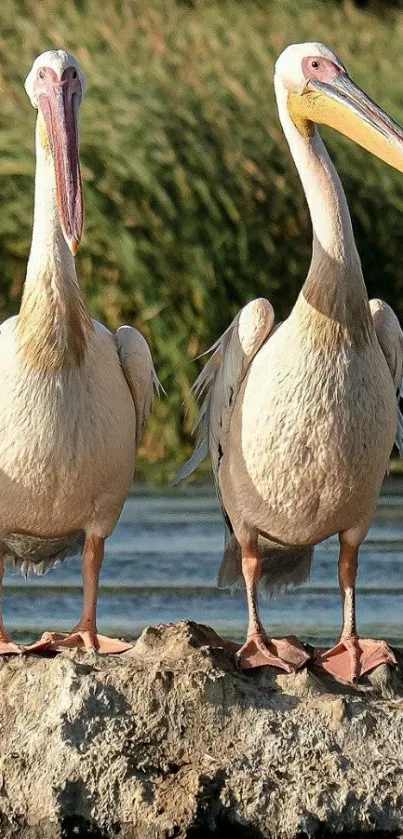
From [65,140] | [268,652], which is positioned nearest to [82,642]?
[268,652]

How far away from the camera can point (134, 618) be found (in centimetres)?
895

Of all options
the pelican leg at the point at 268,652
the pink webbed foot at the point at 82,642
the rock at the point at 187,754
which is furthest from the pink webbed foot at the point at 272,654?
the pink webbed foot at the point at 82,642

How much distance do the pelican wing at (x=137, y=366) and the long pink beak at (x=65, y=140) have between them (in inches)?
22.6

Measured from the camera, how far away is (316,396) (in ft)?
21.7

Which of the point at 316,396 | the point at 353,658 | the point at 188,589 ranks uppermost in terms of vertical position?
the point at 316,396

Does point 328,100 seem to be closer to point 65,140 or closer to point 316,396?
point 65,140

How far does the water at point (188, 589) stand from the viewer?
28.7 ft

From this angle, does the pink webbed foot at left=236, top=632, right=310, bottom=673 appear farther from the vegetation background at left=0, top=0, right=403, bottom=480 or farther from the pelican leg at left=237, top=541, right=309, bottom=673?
the vegetation background at left=0, top=0, right=403, bottom=480

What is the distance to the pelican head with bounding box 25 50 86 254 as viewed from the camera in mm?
6758

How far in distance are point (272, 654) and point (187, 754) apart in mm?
595

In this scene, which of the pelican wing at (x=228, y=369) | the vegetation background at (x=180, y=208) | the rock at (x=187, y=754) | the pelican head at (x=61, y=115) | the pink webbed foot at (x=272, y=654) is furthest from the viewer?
the vegetation background at (x=180, y=208)

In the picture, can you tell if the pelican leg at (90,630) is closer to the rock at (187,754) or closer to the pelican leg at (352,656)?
the rock at (187,754)

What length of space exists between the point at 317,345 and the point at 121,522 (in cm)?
503

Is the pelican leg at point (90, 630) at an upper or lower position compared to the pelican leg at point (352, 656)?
upper
